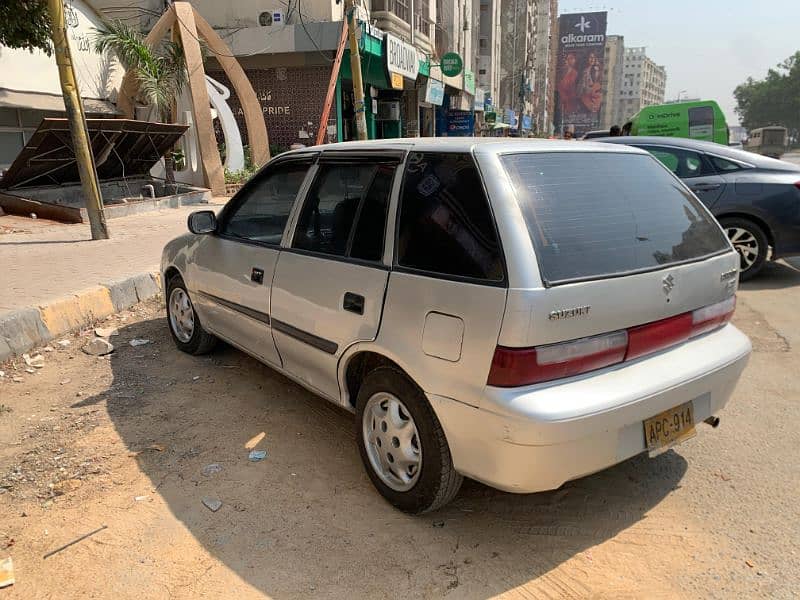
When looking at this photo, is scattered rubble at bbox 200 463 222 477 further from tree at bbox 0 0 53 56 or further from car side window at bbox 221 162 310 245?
tree at bbox 0 0 53 56

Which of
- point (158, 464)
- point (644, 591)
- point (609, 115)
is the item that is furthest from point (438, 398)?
point (609, 115)

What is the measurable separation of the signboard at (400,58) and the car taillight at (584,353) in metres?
20.4

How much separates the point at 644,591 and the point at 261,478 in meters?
1.83

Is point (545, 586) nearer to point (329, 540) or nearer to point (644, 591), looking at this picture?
point (644, 591)

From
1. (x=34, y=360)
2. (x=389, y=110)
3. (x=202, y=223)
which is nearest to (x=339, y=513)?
(x=202, y=223)

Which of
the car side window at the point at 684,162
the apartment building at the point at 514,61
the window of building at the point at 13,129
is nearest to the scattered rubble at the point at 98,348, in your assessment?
the car side window at the point at 684,162

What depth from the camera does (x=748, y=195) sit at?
21.6ft

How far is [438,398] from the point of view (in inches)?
93.0

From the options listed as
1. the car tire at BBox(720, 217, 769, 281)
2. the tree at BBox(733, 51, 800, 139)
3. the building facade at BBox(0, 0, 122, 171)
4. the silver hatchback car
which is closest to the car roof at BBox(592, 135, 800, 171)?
the car tire at BBox(720, 217, 769, 281)

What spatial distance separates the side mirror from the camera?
398 cm

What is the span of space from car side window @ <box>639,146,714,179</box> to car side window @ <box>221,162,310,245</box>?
498cm

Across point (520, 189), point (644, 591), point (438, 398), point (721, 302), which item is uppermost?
point (520, 189)

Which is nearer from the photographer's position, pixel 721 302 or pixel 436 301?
pixel 436 301

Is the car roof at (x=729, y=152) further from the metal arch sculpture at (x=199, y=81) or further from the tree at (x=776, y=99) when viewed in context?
the tree at (x=776, y=99)
